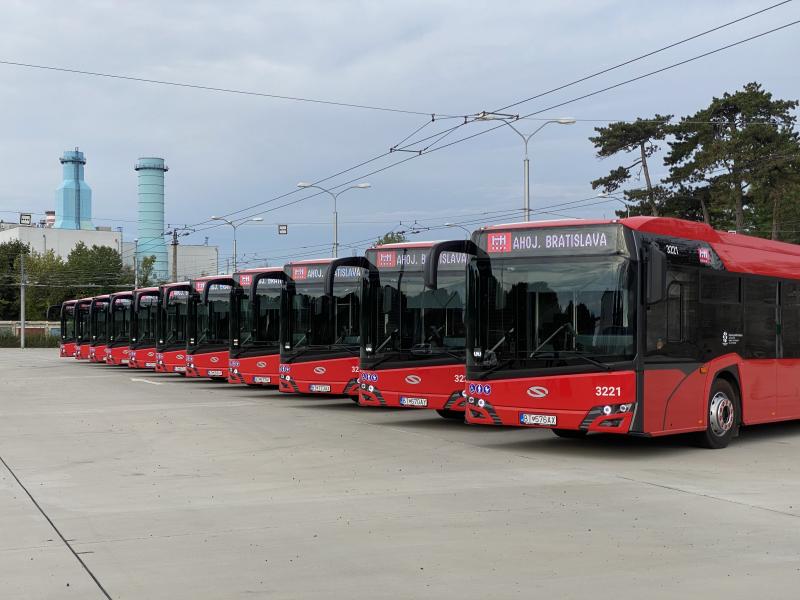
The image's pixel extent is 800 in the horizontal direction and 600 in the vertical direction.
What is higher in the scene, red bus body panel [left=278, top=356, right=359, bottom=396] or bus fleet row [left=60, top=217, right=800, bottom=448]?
bus fleet row [left=60, top=217, right=800, bottom=448]

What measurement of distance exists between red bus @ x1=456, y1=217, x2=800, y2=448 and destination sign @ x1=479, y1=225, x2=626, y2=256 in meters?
0.01

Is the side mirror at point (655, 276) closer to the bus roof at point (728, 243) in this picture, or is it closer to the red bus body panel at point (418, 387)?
the bus roof at point (728, 243)

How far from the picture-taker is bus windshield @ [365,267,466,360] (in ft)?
56.1

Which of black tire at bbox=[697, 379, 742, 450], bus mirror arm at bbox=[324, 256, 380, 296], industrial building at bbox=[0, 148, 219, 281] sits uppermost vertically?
industrial building at bbox=[0, 148, 219, 281]

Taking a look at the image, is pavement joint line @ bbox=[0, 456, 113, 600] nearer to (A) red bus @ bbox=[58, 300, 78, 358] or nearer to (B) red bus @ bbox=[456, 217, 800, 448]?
(B) red bus @ bbox=[456, 217, 800, 448]

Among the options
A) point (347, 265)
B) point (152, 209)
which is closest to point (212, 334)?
point (347, 265)

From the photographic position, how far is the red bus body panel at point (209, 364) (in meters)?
30.0

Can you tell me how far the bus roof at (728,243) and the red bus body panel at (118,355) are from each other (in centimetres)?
3150

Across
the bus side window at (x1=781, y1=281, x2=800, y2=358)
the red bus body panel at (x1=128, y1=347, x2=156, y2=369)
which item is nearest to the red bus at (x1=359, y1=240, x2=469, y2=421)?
the bus side window at (x1=781, y1=281, x2=800, y2=358)

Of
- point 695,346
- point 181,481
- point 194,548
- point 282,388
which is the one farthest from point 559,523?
point 282,388

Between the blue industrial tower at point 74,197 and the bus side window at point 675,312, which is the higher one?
the blue industrial tower at point 74,197

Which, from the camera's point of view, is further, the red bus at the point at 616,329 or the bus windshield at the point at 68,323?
the bus windshield at the point at 68,323

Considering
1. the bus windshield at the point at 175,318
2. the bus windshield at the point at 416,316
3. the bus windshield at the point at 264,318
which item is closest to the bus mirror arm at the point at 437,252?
the bus windshield at the point at 416,316

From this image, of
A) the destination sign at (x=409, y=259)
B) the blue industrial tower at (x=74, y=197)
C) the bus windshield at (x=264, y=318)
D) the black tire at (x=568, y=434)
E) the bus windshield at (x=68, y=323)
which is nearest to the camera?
the black tire at (x=568, y=434)
